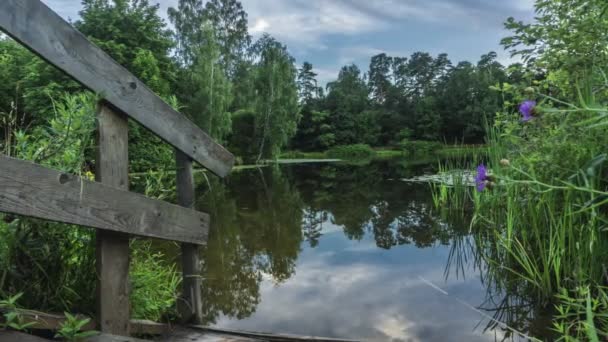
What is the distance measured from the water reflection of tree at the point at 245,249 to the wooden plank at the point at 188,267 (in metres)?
0.17

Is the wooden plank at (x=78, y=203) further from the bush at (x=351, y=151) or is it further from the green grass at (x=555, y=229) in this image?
the bush at (x=351, y=151)

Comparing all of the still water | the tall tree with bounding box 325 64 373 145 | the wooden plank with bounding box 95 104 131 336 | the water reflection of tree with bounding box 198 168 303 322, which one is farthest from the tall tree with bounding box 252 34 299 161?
the wooden plank with bounding box 95 104 131 336

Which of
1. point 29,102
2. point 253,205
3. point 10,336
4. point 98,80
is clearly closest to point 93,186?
point 98,80

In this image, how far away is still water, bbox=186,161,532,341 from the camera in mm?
3521

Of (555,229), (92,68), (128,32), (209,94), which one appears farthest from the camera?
(209,94)

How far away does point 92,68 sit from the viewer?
1.77 m

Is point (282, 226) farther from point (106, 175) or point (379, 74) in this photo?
point (379, 74)

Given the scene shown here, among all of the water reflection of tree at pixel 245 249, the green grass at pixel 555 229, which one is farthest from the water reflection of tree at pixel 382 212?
the green grass at pixel 555 229

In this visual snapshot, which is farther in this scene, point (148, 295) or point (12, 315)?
point (148, 295)

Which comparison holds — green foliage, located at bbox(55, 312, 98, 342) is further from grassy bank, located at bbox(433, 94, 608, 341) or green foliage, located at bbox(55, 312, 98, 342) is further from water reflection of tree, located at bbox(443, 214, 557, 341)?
water reflection of tree, located at bbox(443, 214, 557, 341)

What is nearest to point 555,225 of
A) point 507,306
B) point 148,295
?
point 507,306

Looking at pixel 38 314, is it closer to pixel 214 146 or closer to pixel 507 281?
pixel 214 146

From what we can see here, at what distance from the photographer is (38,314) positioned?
1617 millimetres

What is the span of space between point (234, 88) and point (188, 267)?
106 feet
